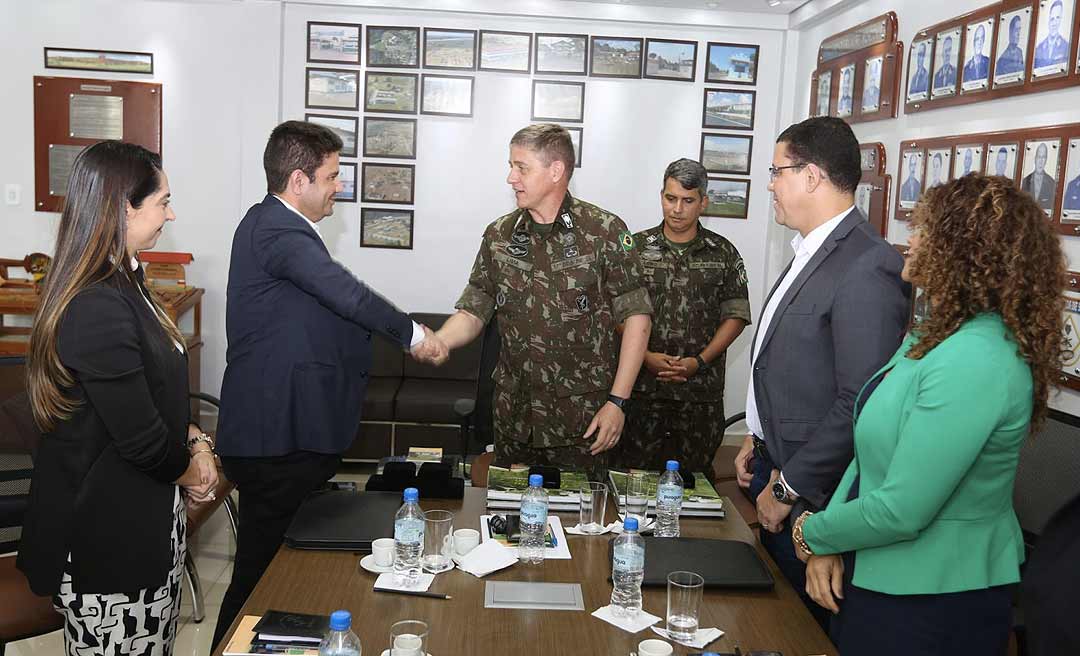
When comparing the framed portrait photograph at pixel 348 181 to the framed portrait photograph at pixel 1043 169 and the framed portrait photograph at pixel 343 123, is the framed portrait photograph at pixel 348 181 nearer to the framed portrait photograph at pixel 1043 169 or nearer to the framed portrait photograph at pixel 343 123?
the framed portrait photograph at pixel 343 123

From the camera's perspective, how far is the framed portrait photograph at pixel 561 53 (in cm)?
Answer: 564

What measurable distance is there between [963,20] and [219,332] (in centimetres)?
455

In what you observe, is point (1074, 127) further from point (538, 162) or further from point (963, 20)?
point (538, 162)

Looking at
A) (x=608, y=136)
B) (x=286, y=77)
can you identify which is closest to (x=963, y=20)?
(x=608, y=136)

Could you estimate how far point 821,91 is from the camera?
198 inches

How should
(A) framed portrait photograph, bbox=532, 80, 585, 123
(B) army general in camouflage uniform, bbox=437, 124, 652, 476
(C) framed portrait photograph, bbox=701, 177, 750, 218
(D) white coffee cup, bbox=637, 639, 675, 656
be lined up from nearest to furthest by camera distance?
1. (D) white coffee cup, bbox=637, 639, 675, 656
2. (B) army general in camouflage uniform, bbox=437, 124, 652, 476
3. (A) framed portrait photograph, bbox=532, 80, 585, 123
4. (C) framed portrait photograph, bbox=701, 177, 750, 218

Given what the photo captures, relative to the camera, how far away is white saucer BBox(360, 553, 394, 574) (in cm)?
204

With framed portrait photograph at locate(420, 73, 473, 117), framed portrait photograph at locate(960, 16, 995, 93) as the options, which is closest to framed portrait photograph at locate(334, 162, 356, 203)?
framed portrait photograph at locate(420, 73, 473, 117)

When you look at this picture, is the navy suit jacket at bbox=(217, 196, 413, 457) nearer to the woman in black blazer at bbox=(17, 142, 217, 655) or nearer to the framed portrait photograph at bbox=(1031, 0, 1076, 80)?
the woman in black blazer at bbox=(17, 142, 217, 655)

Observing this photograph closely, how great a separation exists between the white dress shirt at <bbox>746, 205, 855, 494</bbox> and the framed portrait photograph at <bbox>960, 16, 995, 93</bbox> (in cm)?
133

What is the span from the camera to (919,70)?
150 inches

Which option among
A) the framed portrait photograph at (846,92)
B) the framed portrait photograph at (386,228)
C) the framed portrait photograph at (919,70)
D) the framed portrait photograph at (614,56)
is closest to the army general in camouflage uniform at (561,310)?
the framed portrait photograph at (919,70)

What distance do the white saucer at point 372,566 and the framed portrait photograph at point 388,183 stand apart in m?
3.94

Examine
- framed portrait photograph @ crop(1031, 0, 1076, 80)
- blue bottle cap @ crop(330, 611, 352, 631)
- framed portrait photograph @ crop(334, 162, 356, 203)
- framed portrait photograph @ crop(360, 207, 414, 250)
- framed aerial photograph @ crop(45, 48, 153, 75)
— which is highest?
framed aerial photograph @ crop(45, 48, 153, 75)
